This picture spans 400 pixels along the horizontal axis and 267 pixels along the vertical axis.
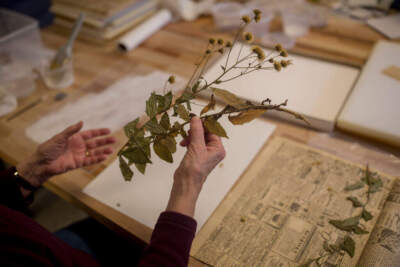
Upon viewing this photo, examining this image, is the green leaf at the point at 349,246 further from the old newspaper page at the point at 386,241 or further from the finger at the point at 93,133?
the finger at the point at 93,133

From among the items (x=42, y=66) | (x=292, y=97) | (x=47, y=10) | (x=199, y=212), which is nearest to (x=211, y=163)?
(x=199, y=212)

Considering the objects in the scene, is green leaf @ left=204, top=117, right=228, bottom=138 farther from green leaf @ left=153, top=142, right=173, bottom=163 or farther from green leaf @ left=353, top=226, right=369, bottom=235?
green leaf @ left=353, top=226, right=369, bottom=235

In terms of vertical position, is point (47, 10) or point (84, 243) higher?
point (47, 10)

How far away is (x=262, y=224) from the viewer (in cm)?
75

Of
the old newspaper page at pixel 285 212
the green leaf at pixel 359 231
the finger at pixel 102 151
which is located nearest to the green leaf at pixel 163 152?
the old newspaper page at pixel 285 212

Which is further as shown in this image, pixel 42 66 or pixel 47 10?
pixel 47 10

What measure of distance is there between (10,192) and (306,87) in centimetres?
91

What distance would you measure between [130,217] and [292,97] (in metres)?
0.61

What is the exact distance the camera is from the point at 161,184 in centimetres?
86

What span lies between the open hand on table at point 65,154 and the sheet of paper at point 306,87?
0.44m

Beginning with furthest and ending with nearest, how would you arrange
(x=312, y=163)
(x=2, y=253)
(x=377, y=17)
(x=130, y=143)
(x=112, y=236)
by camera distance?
(x=377, y=17), (x=112, y=236), (x=312, y=163), (x=130, y=143), (x=2, y=253)

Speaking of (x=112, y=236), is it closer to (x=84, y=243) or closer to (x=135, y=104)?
(x=84, y=243)

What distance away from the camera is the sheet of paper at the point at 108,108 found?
108 cm

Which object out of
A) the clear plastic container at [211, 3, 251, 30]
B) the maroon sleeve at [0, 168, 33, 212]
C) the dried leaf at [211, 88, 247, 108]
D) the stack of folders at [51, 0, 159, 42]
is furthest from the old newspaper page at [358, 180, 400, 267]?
the stack of folders at [51, 0, 159, 42]
